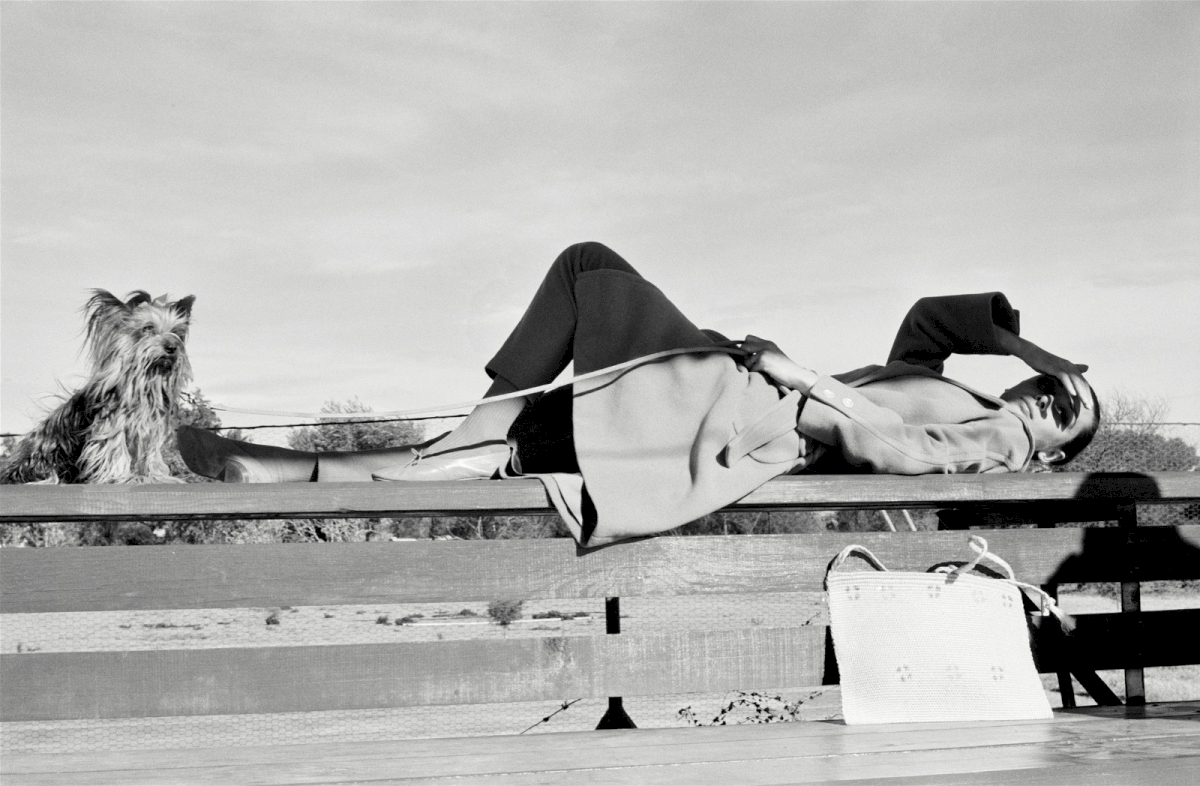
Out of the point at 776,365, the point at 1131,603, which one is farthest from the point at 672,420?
the point at 1131,603

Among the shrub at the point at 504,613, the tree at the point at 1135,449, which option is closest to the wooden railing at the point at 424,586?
the shrub at the point at 504,613

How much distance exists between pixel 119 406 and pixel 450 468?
0.95 metres

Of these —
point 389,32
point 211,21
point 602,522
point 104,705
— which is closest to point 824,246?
point 389,32

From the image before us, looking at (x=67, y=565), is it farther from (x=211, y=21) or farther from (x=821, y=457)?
(x=211, y=21)

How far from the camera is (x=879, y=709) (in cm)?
221

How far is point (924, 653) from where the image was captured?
2230mm

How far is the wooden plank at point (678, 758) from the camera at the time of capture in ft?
5.39

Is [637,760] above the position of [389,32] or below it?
below

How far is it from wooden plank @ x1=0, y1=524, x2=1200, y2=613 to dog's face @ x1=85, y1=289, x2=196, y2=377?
2.97 feet

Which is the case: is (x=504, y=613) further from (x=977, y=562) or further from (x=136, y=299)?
(x=977, y=562)

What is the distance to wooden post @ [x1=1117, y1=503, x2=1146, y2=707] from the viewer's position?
2730 millimetres

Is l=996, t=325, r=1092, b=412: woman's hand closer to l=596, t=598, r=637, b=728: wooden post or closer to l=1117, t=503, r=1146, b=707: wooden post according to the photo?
l=1117, t=503, r=1146, b=707: wooden post

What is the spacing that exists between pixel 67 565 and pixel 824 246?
26.6ft

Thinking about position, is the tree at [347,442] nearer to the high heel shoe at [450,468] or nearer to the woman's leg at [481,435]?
the woman's leg at [481,435]
